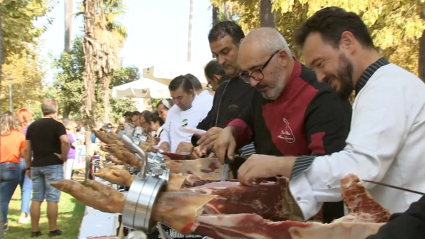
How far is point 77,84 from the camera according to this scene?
1142 inches

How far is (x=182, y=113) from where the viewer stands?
566 cm

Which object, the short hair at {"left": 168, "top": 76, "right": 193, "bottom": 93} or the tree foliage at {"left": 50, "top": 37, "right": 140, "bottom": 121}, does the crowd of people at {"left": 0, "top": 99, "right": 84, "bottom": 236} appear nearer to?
the short hair at {"left": 168, "top": 76, "right": 193, "bottom": 93}

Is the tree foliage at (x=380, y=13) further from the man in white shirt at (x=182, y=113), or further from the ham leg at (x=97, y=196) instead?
the ham leg at (x=97, y=196)

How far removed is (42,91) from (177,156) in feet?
122

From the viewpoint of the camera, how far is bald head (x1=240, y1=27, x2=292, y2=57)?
2.48m

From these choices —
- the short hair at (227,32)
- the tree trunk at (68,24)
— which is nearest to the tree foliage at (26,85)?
the tree trunk at (68,24)

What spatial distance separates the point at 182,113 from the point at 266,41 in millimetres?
3241

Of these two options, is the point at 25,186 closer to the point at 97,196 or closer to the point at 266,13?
the point at 266,13

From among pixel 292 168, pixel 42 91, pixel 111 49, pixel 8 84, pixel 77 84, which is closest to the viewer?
pixel 292 168

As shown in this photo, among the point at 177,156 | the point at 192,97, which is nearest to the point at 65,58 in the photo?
the point at 192,97

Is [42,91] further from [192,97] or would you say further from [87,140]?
[192,97]

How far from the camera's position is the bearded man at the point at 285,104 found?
2.33 m

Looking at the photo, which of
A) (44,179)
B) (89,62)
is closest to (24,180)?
(44,179)

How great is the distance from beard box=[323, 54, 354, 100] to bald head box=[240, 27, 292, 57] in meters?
0.49
